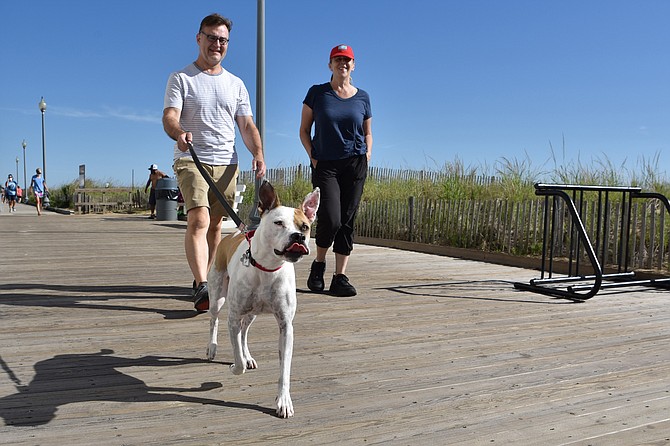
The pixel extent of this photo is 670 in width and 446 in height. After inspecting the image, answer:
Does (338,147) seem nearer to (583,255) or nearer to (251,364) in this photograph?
(251,364)

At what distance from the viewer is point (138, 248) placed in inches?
396

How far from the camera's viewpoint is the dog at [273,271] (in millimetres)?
2521

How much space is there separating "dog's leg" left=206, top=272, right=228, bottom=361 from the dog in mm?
366

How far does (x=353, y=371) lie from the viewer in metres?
3.16

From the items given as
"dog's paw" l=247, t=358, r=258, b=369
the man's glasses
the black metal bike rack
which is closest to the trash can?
the black metal bike rack

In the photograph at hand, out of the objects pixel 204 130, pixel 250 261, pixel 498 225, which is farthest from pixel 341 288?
pixel 498 225

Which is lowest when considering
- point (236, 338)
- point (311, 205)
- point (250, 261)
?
point (236, 338)

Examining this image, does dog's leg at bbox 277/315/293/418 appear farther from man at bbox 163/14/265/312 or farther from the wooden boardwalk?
man at bbox 163/14/265/312

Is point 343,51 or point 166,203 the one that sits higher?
point 343,51

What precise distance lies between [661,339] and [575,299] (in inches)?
60.1

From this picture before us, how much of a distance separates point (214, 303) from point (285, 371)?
0.86m

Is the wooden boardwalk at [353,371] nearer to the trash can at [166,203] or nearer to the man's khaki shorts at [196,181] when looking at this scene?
the man's khaki shorts at [196,181]

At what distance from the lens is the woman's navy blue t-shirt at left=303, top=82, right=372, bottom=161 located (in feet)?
17.5

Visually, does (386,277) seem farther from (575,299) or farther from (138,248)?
(138,248)
